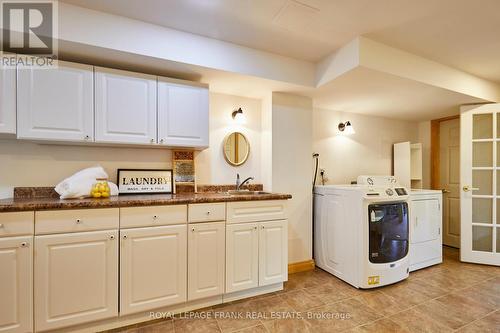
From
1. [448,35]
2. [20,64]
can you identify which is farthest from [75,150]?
[448,35]

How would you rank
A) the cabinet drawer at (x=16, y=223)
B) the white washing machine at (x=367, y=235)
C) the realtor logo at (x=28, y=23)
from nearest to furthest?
the cabinet drawer at (x=16, y=223) → the realtor logo at (x=28, y=23) → the white washing machine at (x=367, y=235)

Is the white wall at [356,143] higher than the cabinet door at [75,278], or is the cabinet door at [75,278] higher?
the white wall at [356,143]

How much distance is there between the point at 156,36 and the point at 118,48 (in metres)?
0.31

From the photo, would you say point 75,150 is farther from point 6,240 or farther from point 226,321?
point 226,321

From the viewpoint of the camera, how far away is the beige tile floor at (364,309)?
171 cm

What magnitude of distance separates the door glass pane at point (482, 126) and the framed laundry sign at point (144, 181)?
3.91 metres

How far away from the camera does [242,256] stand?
2.04 m

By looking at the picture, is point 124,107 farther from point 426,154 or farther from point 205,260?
point 426,154

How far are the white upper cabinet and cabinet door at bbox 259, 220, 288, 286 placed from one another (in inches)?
81.5

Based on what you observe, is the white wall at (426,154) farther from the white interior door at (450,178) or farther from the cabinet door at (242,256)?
the cabinet door at (242,256)

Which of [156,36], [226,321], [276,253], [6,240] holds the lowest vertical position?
[226,321]

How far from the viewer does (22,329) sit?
4.74 feet

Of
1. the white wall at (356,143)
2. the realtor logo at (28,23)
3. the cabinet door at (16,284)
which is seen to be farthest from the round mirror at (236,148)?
the cabinet door at (16,284)

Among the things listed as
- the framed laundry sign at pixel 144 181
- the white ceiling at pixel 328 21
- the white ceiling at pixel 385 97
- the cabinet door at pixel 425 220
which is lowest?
the cabinet door at pixel 425 220
